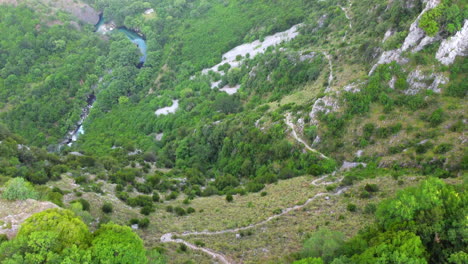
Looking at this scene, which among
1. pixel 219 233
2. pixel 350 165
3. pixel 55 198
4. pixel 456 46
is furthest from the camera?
pixel 456 46

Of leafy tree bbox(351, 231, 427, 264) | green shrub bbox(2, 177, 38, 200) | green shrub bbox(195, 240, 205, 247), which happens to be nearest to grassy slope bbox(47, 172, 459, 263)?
green shrub bbox(195, 240, 205, 247)

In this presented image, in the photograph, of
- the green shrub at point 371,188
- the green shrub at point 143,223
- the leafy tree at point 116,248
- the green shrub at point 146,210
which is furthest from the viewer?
the green shrub at point 146,210

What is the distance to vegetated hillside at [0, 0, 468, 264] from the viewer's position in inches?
1393

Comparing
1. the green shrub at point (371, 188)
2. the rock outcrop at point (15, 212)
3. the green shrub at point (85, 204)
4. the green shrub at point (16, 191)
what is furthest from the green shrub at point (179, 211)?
the green shrub at point (371, 188)

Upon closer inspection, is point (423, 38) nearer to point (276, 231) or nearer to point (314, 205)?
point (314, 205)

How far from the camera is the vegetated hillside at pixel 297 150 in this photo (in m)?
35.4

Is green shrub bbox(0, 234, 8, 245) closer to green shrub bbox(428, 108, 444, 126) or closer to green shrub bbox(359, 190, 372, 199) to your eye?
green shrub bbox(359, 190, 372, 199)

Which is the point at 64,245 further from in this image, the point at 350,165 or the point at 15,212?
the point at 350,165

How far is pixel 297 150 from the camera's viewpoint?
6656 centimetres

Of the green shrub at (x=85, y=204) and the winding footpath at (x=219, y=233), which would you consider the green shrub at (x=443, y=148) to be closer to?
the winding footpath at (x=219, y=233)

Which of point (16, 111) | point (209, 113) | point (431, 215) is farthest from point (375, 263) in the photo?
point (16, 111)

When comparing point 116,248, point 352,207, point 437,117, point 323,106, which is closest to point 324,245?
point 352,207

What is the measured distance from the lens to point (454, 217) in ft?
99.8

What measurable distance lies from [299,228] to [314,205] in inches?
227
